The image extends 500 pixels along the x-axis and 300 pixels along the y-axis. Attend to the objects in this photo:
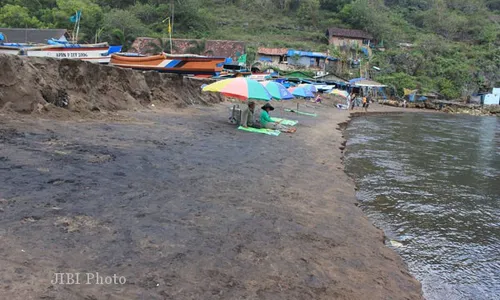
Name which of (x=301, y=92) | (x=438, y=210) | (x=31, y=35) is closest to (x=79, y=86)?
(x=438, y=210)

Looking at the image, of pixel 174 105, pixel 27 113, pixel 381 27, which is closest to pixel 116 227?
pixel 27 113

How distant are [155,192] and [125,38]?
54187 mm

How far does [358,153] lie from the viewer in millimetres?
13641

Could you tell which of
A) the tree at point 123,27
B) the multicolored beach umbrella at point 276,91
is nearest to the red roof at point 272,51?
the tree at point 123,27

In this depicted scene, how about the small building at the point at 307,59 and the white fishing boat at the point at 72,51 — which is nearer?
the white fishing boat at the point at 72,51

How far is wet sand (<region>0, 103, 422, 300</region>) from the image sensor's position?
11.4ft

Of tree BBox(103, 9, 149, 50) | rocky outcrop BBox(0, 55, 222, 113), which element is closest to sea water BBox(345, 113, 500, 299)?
rocky outcrop BBox(0, 55, 222, 113)

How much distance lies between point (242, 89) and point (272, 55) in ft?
139

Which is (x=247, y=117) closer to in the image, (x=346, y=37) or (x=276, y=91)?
(x=276, y=91)

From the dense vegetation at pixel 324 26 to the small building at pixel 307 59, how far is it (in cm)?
578

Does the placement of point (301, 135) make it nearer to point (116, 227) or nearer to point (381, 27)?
point (116, 227)

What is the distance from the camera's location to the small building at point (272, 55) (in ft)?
174

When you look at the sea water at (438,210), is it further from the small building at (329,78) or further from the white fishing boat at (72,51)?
the small building at (329,78)

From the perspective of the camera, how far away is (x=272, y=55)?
175 feet
